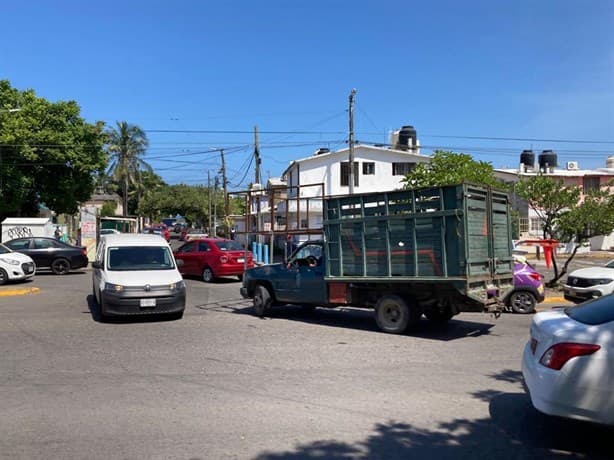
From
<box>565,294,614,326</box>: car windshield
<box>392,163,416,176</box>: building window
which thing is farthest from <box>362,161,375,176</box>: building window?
<box>565,294,614,326</box>: car windshield

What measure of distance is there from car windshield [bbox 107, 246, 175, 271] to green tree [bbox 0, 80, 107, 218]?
21.9 meters

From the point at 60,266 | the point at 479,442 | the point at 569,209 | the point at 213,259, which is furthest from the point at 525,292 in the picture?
the point at 60,266

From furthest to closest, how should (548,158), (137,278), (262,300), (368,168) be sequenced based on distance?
(548,158) < (368,168) < (262,300) < (137,278)

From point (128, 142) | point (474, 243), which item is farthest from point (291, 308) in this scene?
point (128, 142)

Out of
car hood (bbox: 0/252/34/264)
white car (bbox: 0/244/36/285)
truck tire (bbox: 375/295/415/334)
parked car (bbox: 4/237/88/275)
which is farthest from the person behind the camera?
parked car (bbox: 4/237/88/275)

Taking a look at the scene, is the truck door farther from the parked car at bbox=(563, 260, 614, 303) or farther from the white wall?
the white wall

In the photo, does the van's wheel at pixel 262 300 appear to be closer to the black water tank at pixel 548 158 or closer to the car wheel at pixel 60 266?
the car wheel at pixel 60 266

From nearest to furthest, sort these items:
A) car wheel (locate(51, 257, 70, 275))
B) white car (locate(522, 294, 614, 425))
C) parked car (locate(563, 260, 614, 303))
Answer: white car (locate(522, 294, 614, 425))
parked car (locate(563, 260, 614, 303))
car wheel (locate(51, 257, 70, 275))

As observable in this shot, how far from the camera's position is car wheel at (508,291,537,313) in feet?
41.9

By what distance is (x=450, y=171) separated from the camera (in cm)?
1917

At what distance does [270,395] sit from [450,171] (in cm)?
1459

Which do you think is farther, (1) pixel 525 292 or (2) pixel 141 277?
(1) pixel 525 292

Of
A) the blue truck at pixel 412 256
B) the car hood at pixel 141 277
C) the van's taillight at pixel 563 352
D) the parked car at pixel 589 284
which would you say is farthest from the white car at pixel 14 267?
the van's taillight at pixel 563 352

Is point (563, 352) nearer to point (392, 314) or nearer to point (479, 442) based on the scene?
point (479, 442)
